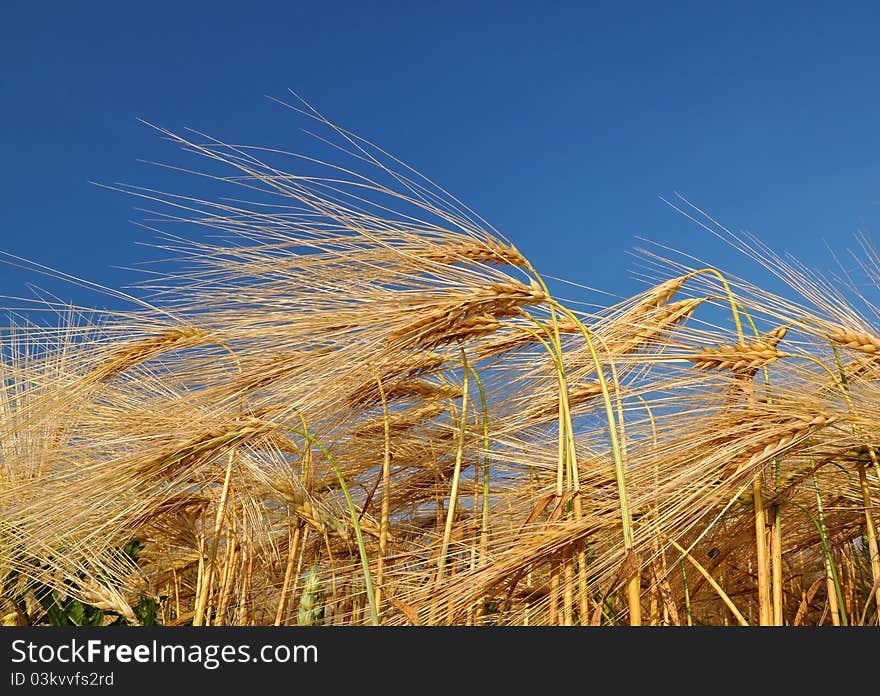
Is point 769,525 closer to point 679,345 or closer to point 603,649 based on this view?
point 679,345

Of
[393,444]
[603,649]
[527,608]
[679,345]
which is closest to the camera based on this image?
[603,649]

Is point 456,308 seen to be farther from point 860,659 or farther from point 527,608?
point 860,659

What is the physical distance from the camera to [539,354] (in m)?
2.34

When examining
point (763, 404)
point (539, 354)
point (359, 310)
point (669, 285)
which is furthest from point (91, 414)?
point (763, 404)

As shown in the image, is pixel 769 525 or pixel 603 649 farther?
pixel 769 525

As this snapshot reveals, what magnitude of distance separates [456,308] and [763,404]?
715mm

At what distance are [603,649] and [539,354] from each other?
3.65ft

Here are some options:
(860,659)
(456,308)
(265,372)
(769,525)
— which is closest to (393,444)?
(265,372)

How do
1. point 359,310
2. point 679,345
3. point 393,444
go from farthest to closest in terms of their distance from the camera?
1. point 393,444
2. point 679,345
3. point 359,310

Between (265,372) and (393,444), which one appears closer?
(265,372)

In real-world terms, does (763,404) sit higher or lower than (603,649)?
higher

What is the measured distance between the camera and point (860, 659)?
1.38 metres

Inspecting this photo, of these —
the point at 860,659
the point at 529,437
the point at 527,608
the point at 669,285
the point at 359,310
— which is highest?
the point at 669,285

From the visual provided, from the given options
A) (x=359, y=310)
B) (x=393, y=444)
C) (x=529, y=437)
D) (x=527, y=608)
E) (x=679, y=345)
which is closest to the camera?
(x=527, y=608)
